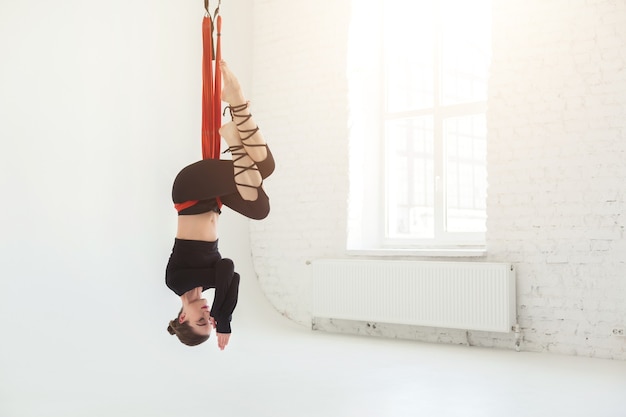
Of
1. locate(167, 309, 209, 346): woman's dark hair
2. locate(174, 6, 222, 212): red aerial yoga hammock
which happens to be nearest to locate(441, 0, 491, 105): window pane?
locate(174, 6, 222, 212): red aerial yoga hammock

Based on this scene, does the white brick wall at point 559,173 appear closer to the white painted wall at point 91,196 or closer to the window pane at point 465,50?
the window pane at point 465,50

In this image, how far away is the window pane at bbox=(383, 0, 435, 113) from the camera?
581 cm

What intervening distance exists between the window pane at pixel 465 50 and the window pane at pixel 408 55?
0.43 ft

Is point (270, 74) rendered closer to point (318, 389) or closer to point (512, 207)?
point (512, 207)

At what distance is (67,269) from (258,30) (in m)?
3.04

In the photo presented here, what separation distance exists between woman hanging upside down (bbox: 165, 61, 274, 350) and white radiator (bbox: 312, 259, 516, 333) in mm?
2700

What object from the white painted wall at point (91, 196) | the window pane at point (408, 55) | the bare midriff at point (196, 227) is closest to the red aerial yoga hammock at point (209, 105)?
the bare midriff at point (196, 227)

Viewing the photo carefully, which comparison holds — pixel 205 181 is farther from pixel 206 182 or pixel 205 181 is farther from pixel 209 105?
pixel 209 105

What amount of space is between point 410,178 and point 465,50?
3.66ft

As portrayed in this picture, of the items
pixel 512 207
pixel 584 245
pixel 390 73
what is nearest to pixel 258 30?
pixel 390 73

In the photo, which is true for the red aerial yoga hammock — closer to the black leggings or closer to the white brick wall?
the black leggings

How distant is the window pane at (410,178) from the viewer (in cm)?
574

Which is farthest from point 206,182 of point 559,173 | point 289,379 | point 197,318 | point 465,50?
point 465,50

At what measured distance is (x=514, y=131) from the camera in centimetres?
504
